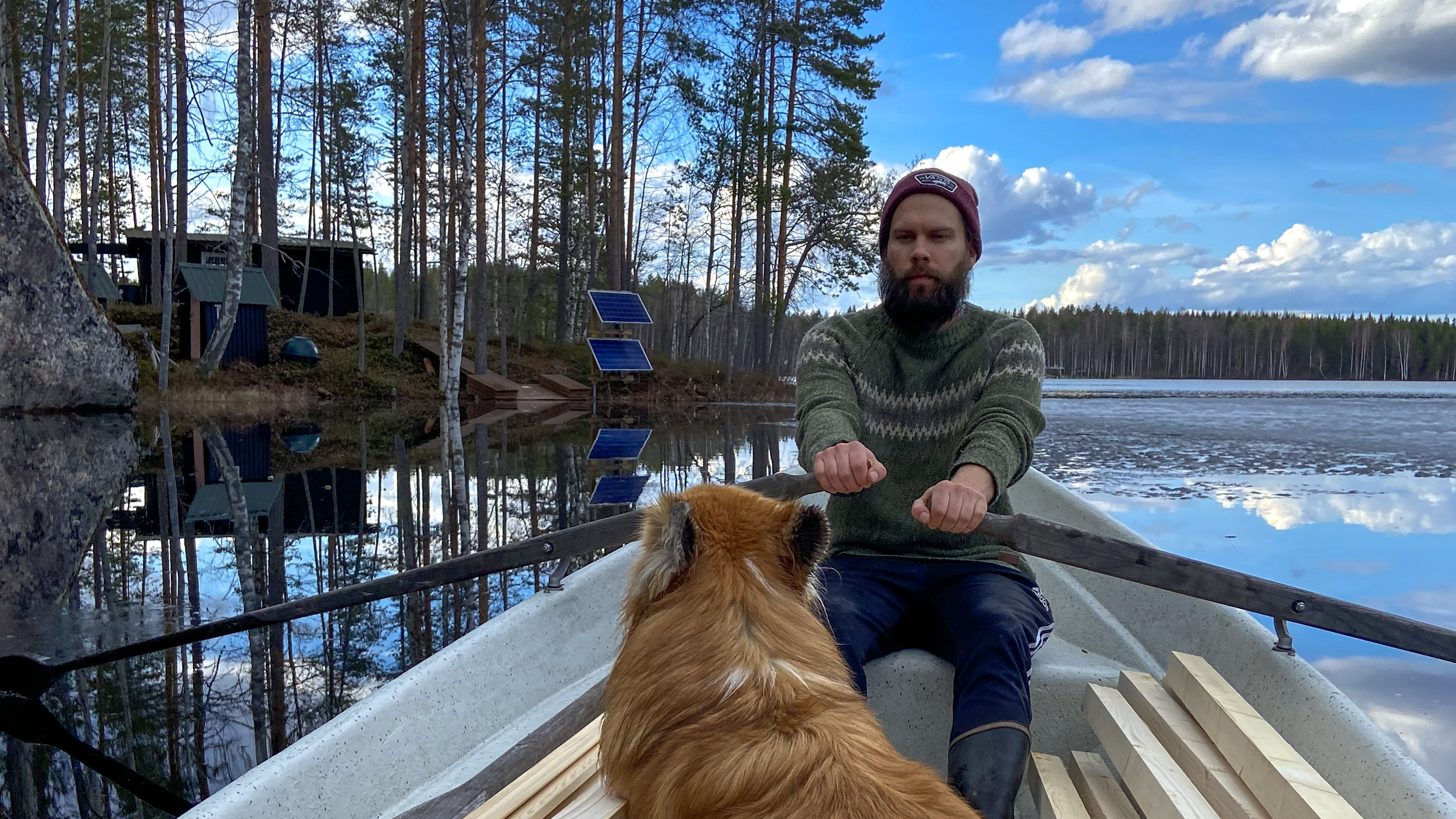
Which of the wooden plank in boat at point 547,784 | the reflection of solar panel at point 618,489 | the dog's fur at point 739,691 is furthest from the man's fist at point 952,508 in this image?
the reflection of solar panel at point 618,489

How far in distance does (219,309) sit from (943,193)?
28.9 metres

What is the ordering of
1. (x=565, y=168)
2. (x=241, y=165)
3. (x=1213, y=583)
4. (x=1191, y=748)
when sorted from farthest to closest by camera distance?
1. (x=565, y=168)
2. (x=241, y=165)
3. (x=1213, y=583)
4. (x=1191, y=748)

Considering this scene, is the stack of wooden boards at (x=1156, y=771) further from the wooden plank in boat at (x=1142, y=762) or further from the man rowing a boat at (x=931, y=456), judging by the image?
the man rowing a boat at (x=931, y=456)

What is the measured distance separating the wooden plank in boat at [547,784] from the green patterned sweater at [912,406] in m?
1.29

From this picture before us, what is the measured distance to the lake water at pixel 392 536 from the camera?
15.0ft

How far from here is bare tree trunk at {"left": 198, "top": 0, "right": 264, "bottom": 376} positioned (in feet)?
56.5

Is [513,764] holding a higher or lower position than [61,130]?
lower

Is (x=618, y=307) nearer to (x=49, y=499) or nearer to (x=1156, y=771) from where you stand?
Answer: (x=49, y=499)

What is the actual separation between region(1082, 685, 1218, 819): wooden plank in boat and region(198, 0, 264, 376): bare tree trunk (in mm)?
19841

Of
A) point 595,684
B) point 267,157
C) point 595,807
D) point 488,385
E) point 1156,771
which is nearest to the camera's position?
point 595,807

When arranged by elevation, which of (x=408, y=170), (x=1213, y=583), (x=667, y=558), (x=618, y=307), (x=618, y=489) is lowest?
(x=618, y=489)

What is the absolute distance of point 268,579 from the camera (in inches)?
267

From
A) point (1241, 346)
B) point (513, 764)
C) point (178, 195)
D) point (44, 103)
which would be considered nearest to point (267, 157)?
point (178, 195)

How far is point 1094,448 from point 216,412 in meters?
21.0
